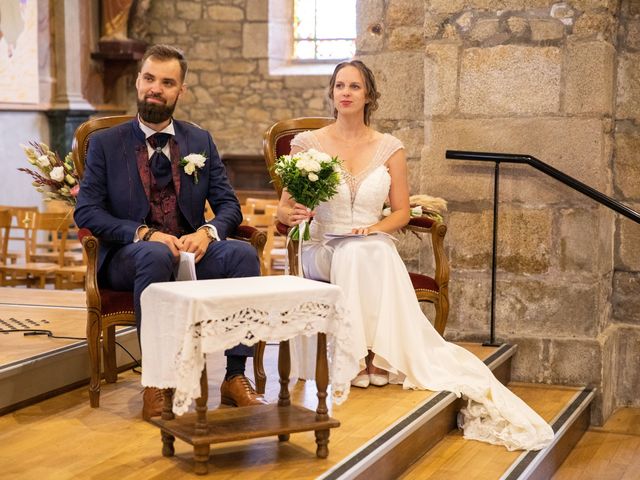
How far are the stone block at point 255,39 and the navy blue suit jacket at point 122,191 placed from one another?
8.21 m

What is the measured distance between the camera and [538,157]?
16.7ft

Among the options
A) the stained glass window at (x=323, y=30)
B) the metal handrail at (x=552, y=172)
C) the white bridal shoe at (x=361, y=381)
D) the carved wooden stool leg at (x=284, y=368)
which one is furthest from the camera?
the stained glass window at (x=323, y=30)

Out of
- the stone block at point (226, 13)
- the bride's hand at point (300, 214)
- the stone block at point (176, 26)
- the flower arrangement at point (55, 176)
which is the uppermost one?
the stone block at point (226, 13)

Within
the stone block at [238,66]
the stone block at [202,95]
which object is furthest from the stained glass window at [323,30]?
the stone block at [202,95]

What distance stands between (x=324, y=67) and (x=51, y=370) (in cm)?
868

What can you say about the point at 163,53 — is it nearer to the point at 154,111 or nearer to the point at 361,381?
the point at 154,111

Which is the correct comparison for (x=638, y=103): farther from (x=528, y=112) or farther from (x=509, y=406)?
(x=509, y=406)

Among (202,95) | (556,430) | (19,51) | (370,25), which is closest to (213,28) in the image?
(202,95)

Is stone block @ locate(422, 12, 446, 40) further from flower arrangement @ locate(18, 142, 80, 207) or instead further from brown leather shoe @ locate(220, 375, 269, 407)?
brown leather shoe @ locate(220, 375, 269, 407)

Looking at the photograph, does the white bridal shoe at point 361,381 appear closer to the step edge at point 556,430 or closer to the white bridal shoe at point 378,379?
the white bridal shoe at point 378,379

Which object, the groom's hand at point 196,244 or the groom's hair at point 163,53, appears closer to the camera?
the groom's hand at point 196,244

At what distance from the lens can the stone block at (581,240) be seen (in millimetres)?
5062

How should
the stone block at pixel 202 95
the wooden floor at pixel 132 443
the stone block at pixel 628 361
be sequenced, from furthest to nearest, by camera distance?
the stone block at pixel 202 95, the stone block at pixel 628 361, the wooden floor at pixel 132 443

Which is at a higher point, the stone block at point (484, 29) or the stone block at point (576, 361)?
the stone block at point (484, 29)
